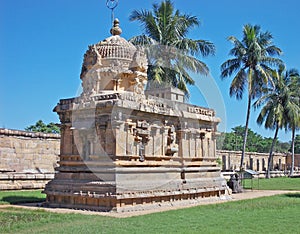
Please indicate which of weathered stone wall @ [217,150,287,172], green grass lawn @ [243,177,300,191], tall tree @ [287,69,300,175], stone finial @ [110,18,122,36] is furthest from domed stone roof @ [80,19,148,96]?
tall tree @ [287,69,300,175]

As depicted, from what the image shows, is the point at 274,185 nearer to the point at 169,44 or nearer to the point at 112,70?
the point at 169,44

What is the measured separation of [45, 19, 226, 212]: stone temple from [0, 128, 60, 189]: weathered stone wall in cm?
592

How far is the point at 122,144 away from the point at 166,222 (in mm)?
3095

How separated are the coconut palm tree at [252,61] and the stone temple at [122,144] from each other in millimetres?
10602

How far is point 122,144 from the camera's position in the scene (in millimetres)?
11305

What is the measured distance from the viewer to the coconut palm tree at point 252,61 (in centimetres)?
2394

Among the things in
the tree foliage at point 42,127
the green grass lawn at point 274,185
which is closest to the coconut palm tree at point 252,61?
the green grass lawn at point 274,185

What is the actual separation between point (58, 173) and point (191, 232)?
238 inches

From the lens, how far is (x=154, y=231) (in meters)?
7.70

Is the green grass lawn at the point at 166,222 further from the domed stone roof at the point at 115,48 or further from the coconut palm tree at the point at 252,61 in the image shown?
the coconut palm tree at the point at 252,61

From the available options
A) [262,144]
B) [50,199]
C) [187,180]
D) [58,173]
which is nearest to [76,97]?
[58,173]

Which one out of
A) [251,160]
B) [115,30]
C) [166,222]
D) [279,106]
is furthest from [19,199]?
[251,160]

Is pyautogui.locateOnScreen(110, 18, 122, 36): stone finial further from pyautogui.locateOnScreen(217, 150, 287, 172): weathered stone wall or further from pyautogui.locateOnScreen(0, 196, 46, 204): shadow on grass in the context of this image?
pyautogui.locateOnScreen(217, 150, 287, 172): weathered stone wall

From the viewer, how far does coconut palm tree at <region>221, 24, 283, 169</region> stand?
23938mm
